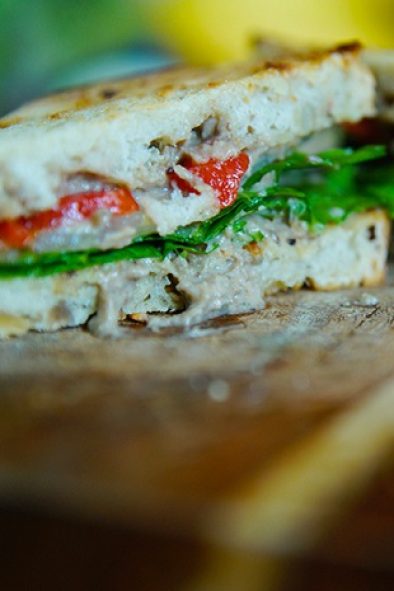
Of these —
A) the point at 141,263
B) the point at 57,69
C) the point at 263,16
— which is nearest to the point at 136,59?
the point at 57,69

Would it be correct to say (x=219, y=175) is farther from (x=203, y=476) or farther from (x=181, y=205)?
(x=203, y=476)

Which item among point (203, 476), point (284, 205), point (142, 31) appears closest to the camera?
point (203, 476)

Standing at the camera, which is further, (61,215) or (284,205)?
(284,205)

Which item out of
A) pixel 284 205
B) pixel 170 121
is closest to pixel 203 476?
pixel 170 121

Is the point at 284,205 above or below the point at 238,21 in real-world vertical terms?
below

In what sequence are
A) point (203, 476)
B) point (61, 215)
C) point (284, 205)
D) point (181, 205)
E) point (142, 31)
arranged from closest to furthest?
1. point (203, 476)
2. point (61, 215)
3. point (181, 205)
4. point (284, 205)
5. point (142, 31)

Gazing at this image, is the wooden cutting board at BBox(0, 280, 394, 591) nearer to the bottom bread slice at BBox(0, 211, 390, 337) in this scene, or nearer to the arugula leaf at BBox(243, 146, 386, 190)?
the bottom bread slice at BBox(0, 211, 390, 337)
